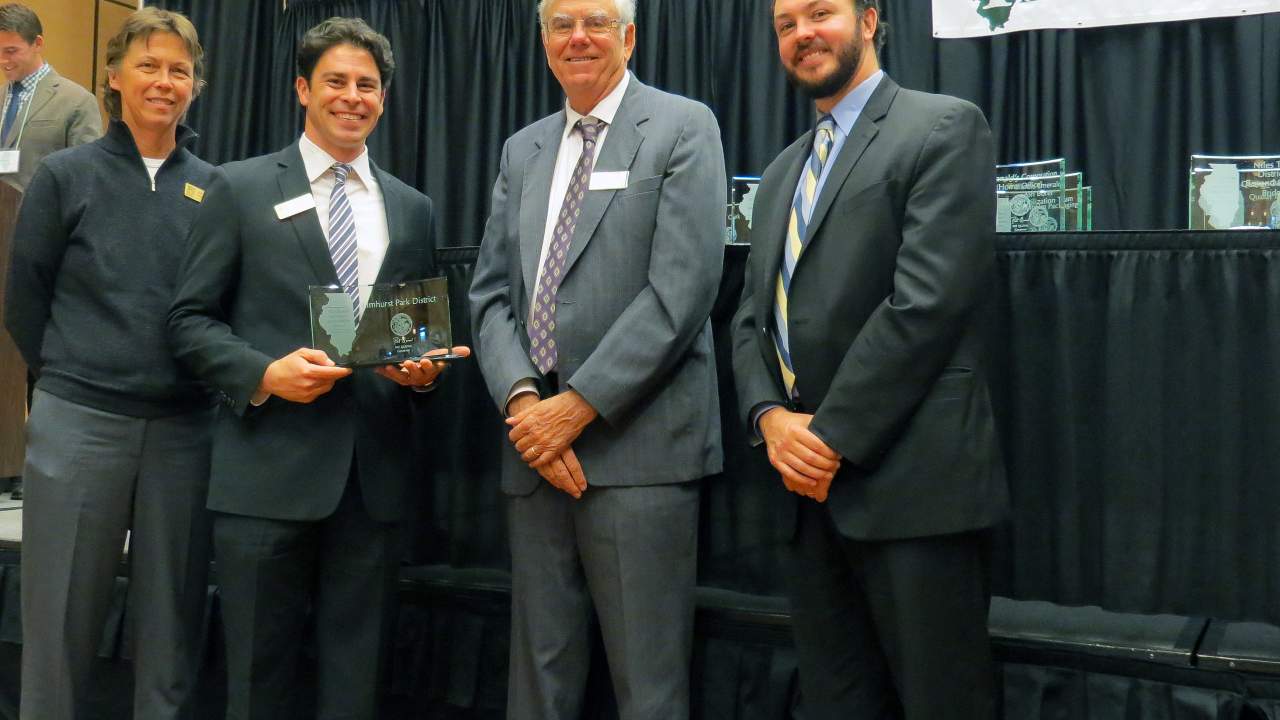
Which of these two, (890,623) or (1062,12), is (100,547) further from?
(1062,12)

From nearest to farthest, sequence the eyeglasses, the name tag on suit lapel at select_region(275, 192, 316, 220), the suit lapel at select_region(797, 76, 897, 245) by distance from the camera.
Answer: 1. the suit lapel at select_region(797, 76, 897, 245)
2. the eyeglasses
3. the name tag on suit lapel at select_region(275, 192, 316, 220)

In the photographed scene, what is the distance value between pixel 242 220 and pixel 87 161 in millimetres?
513

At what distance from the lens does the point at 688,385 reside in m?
2.17

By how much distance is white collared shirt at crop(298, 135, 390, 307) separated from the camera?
7.77 feet

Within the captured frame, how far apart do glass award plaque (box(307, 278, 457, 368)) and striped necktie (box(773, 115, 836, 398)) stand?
2.24ft

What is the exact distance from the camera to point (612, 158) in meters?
2.20

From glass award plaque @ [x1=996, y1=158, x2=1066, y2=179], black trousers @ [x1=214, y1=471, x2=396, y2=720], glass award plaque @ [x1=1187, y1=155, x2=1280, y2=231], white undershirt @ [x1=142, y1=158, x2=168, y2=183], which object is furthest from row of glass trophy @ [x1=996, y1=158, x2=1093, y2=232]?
white undershirt @ [x1=142, y1=158, x2=168, y2=183]

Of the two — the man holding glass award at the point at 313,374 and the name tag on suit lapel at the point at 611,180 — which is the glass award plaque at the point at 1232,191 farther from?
the man holding glass award at the point at 313,374

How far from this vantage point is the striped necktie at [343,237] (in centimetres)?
232

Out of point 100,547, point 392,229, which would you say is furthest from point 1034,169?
point 100,547

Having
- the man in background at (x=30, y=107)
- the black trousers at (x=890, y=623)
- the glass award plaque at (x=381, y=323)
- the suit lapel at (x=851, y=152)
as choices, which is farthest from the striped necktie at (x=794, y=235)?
the man in background at (x=30, y=107)

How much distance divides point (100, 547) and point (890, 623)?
1.78m

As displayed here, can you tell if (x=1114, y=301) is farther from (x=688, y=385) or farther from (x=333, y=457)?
(x=333, y=457)

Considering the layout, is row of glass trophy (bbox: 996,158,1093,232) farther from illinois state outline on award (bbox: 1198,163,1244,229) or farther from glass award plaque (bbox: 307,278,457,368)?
glass award plaque (bbox: 307,278,457,368)
